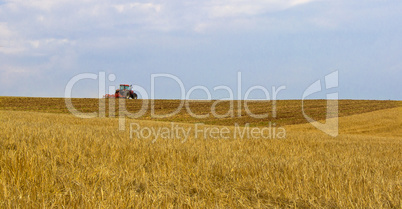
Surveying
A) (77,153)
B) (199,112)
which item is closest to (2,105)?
(199,112)

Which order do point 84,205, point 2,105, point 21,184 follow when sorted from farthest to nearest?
point 2,105, point 21,184, point 84,205

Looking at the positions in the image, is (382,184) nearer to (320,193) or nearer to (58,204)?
(320,193)

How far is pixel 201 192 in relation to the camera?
140 inches

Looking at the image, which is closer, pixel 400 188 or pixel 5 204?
pixel 5 204

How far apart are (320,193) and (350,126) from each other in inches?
1145

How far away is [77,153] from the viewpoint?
5.29 m

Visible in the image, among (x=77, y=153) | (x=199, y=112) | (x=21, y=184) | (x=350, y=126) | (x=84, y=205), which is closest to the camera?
(x=84, y=205)

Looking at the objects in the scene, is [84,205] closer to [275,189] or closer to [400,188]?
[275,189]

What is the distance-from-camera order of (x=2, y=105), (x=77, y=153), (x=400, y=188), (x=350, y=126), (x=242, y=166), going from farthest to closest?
1. (x=2, y=105)
2. (x=350, y=126)
3. (x=77, y=153)
4. (x=242, y=166)
5. (x=400, y=188)

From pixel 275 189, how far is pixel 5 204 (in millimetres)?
2485

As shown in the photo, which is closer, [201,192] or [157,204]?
[157,204]

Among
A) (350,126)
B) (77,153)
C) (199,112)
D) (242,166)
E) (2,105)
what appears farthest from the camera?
(2,105)

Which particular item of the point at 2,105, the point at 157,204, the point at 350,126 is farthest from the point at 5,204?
the point at 2,105

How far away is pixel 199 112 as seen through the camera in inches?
1582
